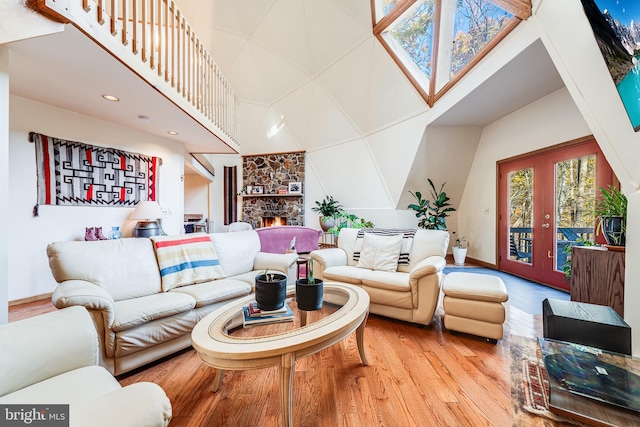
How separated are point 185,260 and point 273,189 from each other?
525 cm

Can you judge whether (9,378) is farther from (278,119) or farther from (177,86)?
(278,119)

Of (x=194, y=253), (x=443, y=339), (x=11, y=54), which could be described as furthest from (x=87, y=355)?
(x=11, y=54)

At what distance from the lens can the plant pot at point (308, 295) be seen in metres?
1.60

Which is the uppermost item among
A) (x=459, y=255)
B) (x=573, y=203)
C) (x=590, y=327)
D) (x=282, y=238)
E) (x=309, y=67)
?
(x=309, y=67)

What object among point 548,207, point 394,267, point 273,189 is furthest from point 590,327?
point 273,189

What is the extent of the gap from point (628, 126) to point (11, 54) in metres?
4.48

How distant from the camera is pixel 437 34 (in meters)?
3.64

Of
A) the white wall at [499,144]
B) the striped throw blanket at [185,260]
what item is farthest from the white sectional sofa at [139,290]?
the white wall at [499,144]

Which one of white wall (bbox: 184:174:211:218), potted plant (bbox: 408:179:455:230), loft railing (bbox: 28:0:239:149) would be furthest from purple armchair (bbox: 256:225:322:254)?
white wall (bbox: 184:174:211:218)

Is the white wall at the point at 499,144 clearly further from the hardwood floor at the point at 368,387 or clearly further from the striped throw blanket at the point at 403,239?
the hardwood floor at the point at 368,387

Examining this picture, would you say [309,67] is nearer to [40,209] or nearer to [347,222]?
[347,222]

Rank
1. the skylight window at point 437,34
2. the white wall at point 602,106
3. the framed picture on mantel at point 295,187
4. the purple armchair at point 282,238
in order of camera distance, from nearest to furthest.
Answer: the white wall at point 602,106 → the skylight window at point 437,34 → the purple armchair at point 282,238 → the framed picture on mantel at point 295,187

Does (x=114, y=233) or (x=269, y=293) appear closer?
(x=269, y=293)

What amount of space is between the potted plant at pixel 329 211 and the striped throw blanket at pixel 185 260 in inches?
163
